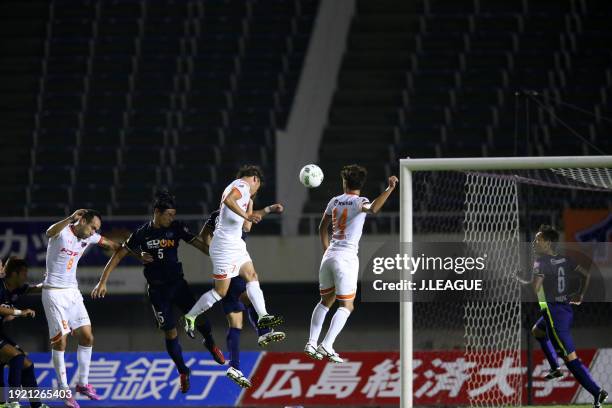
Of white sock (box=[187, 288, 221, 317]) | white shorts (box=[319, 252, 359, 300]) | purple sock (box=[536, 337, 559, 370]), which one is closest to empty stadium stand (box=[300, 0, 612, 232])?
purple sock (box=[536, 337, 559, 370])

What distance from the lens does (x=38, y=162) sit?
21.6 meters

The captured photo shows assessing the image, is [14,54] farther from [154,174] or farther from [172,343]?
[172,343]

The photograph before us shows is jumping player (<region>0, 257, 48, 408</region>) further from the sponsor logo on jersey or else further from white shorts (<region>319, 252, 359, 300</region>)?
white shorts (<region>319, 252, 359, 300</region>)

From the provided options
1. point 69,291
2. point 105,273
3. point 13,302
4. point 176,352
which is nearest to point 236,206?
point 105,273

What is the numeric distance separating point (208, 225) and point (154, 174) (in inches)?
327

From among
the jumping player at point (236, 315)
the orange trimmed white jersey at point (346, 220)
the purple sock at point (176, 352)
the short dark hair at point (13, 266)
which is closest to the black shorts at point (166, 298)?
the purple sock at point (176, 352)

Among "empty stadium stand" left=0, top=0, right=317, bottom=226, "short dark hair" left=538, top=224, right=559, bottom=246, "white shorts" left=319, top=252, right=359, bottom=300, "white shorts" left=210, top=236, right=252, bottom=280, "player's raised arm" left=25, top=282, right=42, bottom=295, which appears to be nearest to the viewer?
"white shorts" left=319, top=252, right=359, bottom=300

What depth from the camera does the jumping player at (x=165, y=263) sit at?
42.2ft

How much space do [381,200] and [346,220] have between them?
713 millimetres

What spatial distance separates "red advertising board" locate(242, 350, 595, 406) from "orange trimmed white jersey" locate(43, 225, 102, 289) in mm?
4786

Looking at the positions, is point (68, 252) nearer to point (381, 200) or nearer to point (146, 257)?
point (146, 257)

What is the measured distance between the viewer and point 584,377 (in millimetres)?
13250

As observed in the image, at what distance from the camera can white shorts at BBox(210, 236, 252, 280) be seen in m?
12.4

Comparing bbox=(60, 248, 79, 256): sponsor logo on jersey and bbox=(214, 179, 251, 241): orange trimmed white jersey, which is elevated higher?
bbox=(214, 179, 251, 241): orange trimmed white jersey
